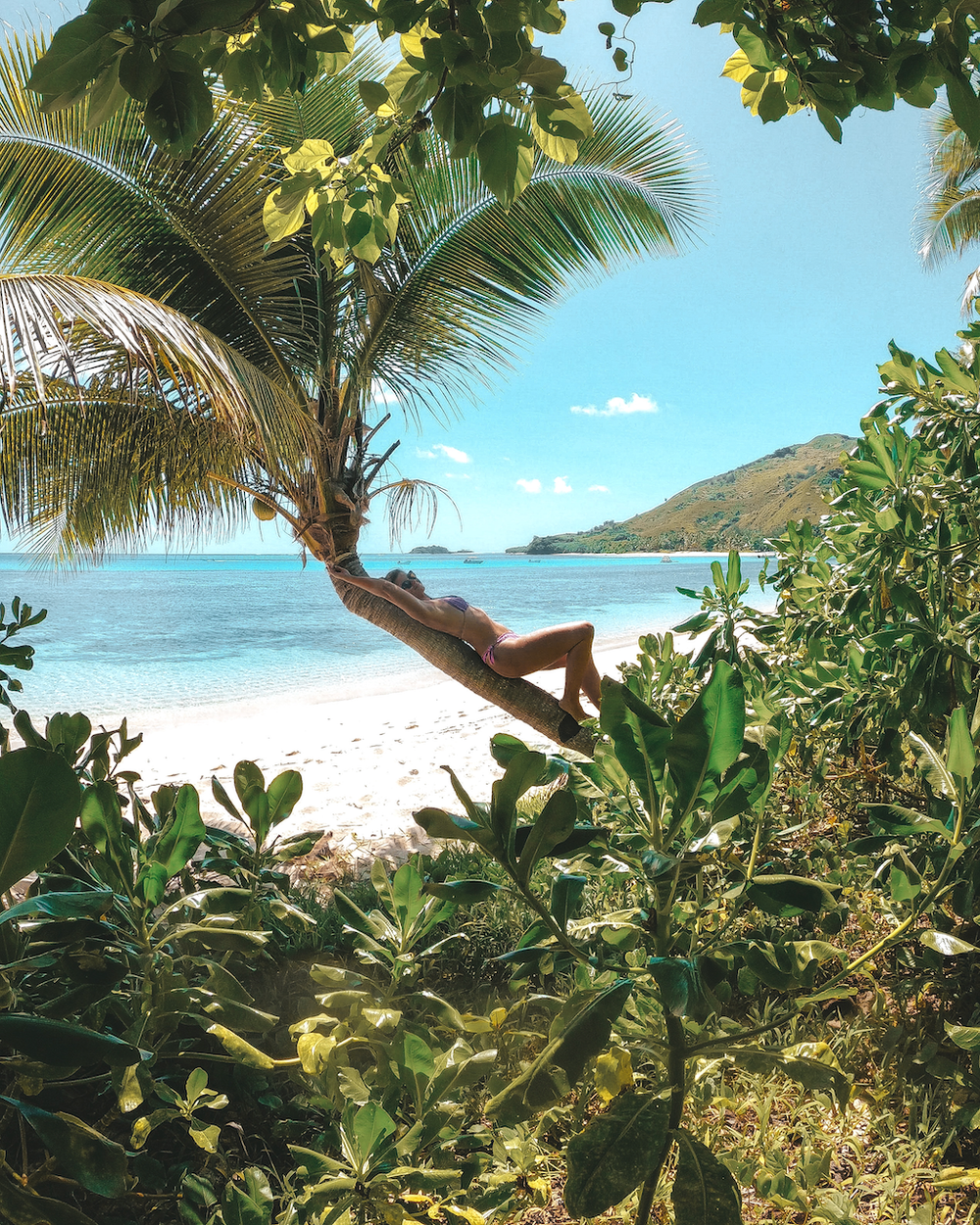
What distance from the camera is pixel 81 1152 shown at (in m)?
0.53

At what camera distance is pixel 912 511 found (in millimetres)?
1261

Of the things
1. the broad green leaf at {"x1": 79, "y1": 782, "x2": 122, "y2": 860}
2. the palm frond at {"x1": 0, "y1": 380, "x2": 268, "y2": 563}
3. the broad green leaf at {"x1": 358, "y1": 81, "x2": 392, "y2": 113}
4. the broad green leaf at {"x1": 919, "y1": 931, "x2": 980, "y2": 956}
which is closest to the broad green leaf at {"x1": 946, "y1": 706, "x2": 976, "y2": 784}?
the broad green leaf at {"x1": 919, "y1": 931, "x2": 980, "y2": 956}

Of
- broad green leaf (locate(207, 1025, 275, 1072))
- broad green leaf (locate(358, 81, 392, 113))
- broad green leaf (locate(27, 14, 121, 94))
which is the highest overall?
broad green leaf (locate(358, 81, 392, 113))

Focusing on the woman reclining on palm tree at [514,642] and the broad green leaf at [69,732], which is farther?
the woman reclining on palm tree at [514,642]

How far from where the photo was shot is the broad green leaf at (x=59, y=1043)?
508mm

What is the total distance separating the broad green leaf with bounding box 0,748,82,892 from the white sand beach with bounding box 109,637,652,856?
2360 mm

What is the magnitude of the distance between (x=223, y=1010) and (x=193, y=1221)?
208mm

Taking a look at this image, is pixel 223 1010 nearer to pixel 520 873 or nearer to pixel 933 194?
pixel 520 873

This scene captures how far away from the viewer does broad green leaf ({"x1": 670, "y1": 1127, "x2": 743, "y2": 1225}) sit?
51 cm

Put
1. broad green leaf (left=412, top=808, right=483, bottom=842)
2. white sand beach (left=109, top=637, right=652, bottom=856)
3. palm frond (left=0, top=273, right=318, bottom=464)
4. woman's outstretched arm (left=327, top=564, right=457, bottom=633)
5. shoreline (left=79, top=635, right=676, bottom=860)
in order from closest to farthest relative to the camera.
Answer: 1. broad green leaf (left=412, top=808, right=483, bottom=842)
2. palm frond (left=0, top=273, right=318, bottom=464)
3. woman's outstretched arm (left=327, top=564, right=457, bottom=633)
4. shoreline (left=79, top=635, right=676, bottom=860)
5. white sand beach (left=109, top=637, right=652, bottom=856)

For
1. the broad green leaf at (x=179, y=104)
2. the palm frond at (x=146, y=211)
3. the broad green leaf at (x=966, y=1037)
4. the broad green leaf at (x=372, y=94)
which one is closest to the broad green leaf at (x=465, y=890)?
the broad green leaf at (x=966, y=1037)

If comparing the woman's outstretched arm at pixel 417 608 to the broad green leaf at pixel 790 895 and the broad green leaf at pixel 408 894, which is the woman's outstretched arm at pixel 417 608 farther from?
the broad green leaf at pixel 790 895

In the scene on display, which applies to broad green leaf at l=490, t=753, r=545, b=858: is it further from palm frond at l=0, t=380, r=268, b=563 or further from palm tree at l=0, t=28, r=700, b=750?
palm frond at l=0, t=380, r=268, b=563

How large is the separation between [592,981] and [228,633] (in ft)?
73.6
